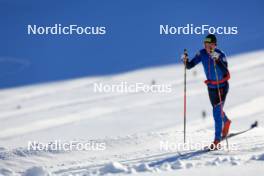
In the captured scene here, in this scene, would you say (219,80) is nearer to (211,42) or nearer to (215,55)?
(215,55)

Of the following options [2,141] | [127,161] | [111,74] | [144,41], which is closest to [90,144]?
[127,161]

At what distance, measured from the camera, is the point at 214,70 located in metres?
Answer: 7.93

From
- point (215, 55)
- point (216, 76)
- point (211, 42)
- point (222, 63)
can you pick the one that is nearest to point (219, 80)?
point (216, 76)

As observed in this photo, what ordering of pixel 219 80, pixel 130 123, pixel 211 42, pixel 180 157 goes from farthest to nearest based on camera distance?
pixel 130 123, pixel 219 80, pixel 211 42, pixel 180 157

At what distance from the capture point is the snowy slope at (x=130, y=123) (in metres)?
7.23

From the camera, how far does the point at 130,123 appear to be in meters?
24.4

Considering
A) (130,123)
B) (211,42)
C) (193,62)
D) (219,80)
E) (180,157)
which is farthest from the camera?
(130,123)

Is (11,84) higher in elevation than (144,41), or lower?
lower

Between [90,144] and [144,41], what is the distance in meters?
49.3

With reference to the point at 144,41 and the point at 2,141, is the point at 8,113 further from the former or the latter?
the point at 144,41

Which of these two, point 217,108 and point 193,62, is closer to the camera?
point 217,108

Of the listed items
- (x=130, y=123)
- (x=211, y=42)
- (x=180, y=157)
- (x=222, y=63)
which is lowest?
(x=180, y=157)

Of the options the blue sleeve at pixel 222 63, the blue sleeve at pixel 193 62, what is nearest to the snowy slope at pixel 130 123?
the blue sleeve at pixel 222 63

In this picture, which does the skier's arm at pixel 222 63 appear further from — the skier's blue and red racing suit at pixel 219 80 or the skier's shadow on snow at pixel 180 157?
the skier's shadow on snow at pixel 180 157
